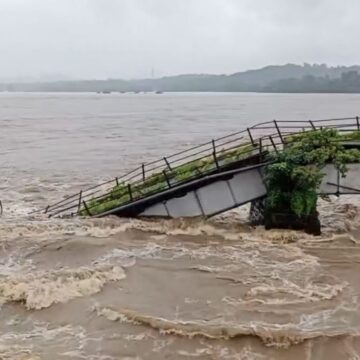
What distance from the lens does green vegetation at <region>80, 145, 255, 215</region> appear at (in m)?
21.5

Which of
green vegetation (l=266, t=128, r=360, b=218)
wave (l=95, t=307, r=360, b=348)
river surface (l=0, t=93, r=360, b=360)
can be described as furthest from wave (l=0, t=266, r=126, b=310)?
green vegetation (l=266, t=128, r=360, b=218)

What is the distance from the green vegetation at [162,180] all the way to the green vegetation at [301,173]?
1754 mm

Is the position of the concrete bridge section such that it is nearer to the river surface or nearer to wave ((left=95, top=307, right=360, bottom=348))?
the river surface

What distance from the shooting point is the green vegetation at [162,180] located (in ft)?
70.6

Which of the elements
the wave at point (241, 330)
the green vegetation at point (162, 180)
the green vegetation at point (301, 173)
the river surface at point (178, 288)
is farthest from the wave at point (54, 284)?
the green vegetation at point (301, 173)

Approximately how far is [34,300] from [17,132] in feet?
196

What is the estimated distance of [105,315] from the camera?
13.5 meters

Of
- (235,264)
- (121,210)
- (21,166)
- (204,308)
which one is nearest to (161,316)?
(204,308)

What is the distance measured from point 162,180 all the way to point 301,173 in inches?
230

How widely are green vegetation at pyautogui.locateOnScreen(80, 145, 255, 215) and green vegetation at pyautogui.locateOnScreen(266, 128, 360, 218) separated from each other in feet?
5.75

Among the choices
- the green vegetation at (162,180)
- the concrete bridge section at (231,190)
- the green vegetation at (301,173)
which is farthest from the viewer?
the green vegetation at (162,180)

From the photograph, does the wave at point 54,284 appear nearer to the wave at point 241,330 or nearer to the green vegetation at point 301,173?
the wave at point 241,330

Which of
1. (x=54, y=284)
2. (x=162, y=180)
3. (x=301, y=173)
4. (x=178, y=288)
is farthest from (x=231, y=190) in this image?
(x=54, y=284)

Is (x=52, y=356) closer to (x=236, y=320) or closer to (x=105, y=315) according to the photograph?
(x=105, y=315)
